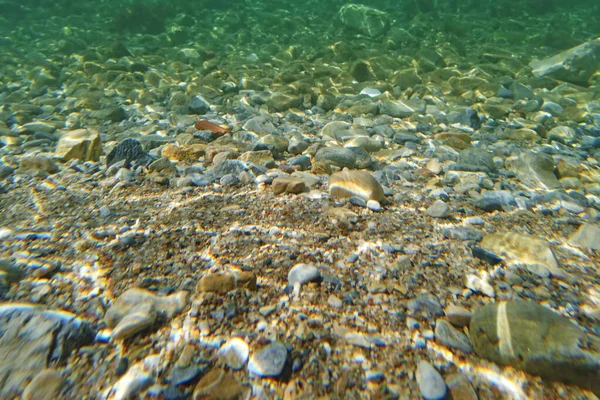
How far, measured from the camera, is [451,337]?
1488 mm

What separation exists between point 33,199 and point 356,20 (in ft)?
38.0

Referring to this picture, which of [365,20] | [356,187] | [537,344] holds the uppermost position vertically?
[537,344]

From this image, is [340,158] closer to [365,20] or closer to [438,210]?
[438,210]

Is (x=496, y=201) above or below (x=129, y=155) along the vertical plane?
above

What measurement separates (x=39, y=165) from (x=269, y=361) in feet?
10.1

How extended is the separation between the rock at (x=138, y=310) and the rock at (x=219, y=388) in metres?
0.39

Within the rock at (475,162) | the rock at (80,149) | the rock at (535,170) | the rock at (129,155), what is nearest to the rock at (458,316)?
the rock at (475,162)

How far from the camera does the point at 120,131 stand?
448 centimetres

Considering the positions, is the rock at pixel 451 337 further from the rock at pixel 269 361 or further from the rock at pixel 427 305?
the rock at pixel 269 361

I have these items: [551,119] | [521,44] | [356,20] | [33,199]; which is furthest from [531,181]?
[356,20]

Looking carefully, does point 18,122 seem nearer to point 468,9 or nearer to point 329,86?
point 329,86

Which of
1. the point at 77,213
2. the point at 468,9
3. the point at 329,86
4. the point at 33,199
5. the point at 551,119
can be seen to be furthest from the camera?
the point at 468,9

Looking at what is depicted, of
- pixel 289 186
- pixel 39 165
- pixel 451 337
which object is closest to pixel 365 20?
pixel 289 186

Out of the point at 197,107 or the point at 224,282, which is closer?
the point at 224,282
